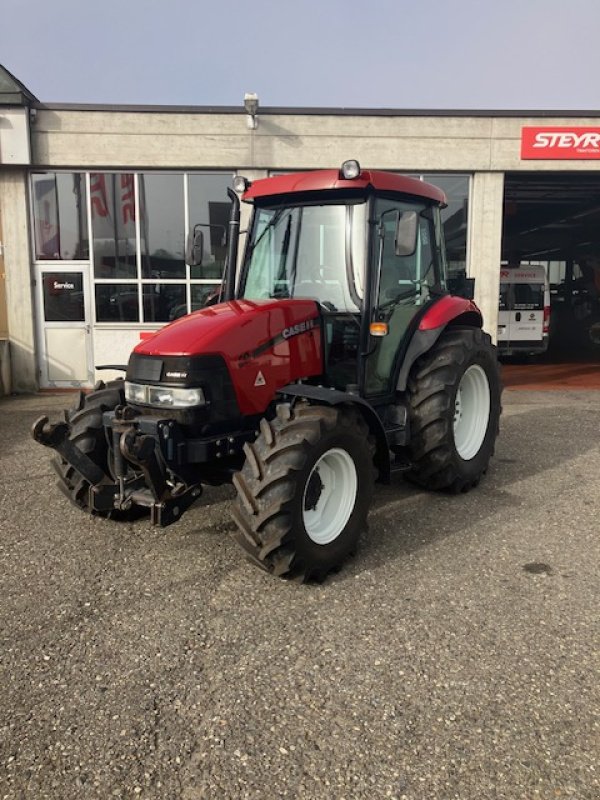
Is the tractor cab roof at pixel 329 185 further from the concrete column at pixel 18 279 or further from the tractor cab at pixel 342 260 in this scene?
the concrete column at pixel 18 279

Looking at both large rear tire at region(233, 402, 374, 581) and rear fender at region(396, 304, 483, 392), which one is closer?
large rear tire at region(233, 402, 374, 581)

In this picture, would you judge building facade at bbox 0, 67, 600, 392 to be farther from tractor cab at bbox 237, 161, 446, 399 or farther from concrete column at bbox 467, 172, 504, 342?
tractor cab at bbox 237, 161, 446, 399

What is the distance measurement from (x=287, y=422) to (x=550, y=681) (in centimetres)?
182

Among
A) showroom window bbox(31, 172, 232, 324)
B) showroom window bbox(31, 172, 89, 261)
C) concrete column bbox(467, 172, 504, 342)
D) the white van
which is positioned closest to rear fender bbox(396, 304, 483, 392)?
concrete column bbox(467, 172, 504, 342)

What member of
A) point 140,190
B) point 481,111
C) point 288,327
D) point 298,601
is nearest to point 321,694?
point 298,601

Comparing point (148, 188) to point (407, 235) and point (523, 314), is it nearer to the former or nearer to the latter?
point (407, 235)

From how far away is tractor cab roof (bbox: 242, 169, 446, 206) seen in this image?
14.3 ft

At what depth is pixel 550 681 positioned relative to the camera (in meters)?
2.84

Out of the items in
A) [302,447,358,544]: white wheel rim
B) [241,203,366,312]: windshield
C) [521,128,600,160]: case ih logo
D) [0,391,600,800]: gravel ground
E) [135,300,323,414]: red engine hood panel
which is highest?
[521,128,600,160]: case ih logo

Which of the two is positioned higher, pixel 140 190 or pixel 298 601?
pixel 140 190

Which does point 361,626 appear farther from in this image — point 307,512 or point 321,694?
point 307,512

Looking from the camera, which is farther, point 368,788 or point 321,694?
point 321,694

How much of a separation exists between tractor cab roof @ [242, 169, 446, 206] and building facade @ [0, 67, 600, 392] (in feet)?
20.7

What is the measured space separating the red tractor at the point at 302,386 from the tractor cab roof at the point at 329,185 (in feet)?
0.05
